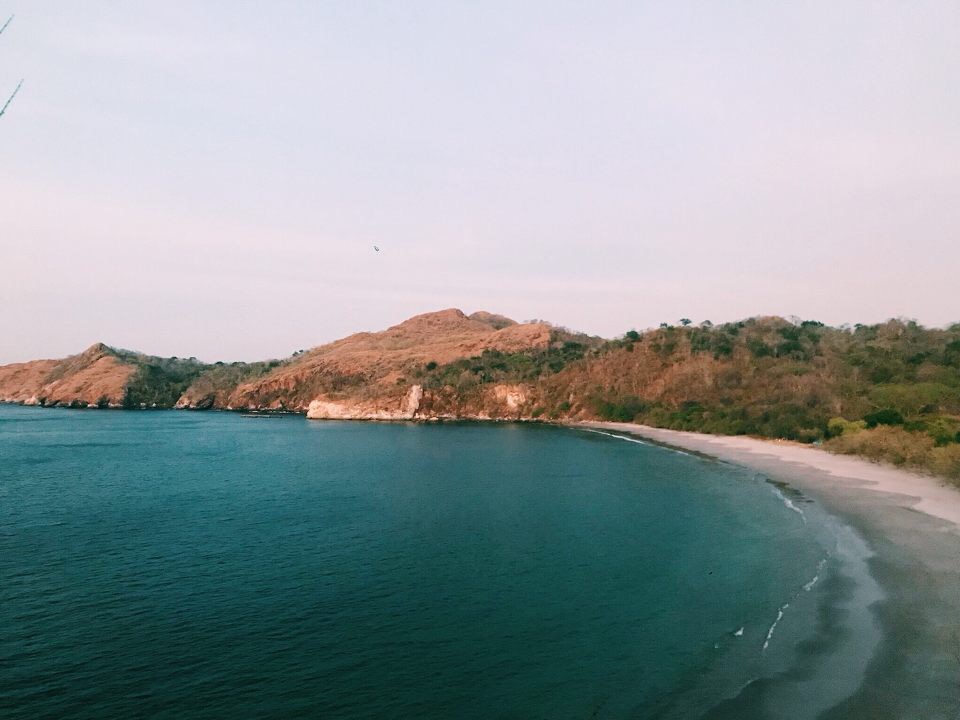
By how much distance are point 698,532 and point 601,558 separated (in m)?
8.01

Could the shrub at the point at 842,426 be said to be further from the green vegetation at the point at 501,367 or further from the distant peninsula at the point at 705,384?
the green vegetation at the point at 501,367

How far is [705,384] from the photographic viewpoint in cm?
11456

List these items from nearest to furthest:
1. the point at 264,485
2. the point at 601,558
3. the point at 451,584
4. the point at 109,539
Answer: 1. the point at 451,584
2. the point at 601,558
3. the point at 109,539
4. the point at 264,485

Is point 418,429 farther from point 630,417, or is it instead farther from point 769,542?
point 769,542

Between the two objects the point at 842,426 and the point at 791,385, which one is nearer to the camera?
the point at 842,426

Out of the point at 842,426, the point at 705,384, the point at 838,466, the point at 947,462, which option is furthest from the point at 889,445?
the point at 705,384

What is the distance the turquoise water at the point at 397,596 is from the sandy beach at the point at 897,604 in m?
1.68

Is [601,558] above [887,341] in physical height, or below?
below

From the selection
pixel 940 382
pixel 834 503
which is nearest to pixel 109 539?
pixel 834 503

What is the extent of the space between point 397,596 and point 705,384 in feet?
331

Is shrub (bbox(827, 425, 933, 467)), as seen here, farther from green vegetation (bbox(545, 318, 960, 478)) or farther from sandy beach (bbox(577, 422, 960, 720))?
sandy beach (bbox(577, 422, 960, 720))

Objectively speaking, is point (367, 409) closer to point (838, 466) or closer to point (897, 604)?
point (838, 466)

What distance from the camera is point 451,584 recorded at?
84.6ft

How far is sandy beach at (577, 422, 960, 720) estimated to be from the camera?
15148mm
